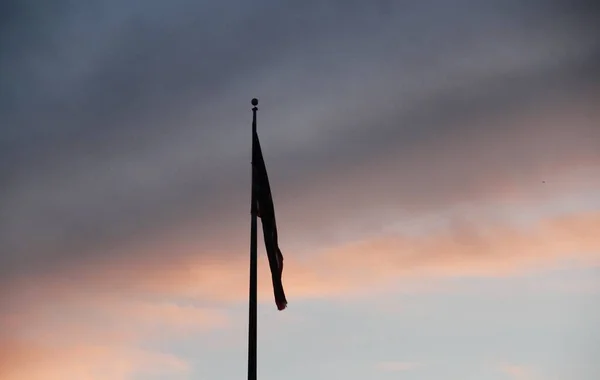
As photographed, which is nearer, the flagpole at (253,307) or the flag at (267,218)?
the flagpole at (253,307)

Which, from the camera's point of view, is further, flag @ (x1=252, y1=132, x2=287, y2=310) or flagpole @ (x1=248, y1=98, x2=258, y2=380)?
flag @ (x1=252, y1=132, x2=287, y2=310)

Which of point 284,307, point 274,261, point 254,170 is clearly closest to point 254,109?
point 254,170

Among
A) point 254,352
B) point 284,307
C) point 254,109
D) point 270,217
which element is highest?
point 254,109

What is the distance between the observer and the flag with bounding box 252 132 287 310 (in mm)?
24172

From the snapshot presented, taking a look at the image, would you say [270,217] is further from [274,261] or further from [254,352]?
[254,352]

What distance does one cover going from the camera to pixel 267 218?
24516mm

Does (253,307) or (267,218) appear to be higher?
(267,218)

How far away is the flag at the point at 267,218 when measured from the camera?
24172mm

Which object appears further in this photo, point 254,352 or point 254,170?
point 254,170

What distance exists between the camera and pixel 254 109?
2505cm

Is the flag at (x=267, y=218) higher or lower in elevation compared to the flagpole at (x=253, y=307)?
higher

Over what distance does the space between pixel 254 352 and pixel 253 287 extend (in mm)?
1944

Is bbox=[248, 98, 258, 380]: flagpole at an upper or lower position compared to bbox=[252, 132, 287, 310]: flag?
lower

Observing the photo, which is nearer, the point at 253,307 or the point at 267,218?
the point at 253,307
